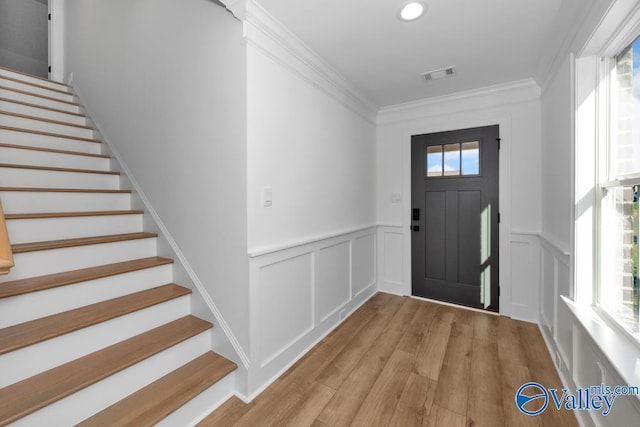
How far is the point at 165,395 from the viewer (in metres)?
1.47

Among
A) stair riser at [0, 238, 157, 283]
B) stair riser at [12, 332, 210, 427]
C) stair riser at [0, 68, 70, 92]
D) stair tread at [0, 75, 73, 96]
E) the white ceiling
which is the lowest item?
stair riser at [12, 332, 210, 427]

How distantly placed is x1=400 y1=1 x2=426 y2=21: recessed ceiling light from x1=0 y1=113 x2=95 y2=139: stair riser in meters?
3.45

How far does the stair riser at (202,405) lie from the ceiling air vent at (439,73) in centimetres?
303

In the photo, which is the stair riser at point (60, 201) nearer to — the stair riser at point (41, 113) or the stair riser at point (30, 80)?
the stair riser at point (41, 113)

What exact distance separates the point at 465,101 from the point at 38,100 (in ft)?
15.9

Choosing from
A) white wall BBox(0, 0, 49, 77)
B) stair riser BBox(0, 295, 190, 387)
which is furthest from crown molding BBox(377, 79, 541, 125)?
white wall BBox(0, 0, 49, 77)

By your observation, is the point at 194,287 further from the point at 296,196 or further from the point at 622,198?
the point at 622,198

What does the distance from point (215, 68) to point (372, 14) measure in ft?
3.66

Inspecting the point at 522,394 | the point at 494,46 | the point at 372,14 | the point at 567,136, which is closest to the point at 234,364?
the point at 522,394

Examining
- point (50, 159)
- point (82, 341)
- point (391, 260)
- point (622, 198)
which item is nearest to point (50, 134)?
point (50, 159)

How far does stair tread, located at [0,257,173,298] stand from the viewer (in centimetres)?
144

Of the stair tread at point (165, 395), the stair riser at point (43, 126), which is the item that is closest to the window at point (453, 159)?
the stair tread at point (165, 395)

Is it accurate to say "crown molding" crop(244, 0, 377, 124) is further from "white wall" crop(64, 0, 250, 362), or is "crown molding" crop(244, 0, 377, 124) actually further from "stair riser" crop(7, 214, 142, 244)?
"stair riser" crop(7, 214, 142, 244)

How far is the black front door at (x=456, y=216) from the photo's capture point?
119 inches
